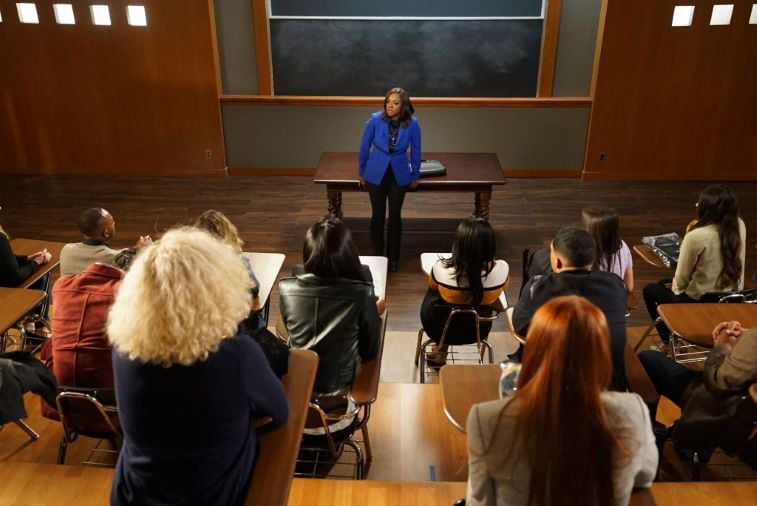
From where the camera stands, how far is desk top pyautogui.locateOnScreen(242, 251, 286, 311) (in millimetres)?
3148

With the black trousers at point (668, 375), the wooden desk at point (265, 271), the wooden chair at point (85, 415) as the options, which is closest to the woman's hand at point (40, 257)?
the wooden desk at point (265, 271)

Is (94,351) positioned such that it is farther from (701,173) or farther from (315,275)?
(701,173)

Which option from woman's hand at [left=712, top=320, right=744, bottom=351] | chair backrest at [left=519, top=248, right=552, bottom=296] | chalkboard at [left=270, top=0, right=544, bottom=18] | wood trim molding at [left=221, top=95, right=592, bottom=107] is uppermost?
chalkboard at [left=270, top=0, right=544, bottom=18]

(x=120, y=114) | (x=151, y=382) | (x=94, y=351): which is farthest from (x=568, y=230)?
(x=120, y=114)

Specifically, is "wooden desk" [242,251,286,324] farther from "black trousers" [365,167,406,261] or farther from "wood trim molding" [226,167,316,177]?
"wood trim molding" [226,167,316,177]

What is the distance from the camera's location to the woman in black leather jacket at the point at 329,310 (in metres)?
2.39

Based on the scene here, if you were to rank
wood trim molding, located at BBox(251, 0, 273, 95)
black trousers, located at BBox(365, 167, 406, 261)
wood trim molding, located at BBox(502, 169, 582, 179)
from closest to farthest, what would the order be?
black trousers, located at BBox(365, 167, 406, 261), wood trim molding, located at BBox(251, 0, 273, 95), wood trim molding, located at BBox(502, 169, 582, 179)

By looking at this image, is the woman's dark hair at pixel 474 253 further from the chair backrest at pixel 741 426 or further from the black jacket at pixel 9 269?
the black jacket at pixel 9 269

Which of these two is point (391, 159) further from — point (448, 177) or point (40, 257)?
point (40, 257)

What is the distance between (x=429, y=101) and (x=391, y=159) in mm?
1961

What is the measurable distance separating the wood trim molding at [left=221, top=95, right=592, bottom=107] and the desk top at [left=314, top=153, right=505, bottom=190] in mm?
1119

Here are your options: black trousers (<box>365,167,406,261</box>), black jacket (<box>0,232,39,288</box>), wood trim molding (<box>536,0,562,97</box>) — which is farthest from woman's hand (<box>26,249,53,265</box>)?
wood trim molding (<box>536,0,562,97</box>)

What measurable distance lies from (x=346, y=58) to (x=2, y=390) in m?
4.74

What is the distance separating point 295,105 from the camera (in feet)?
21.1
